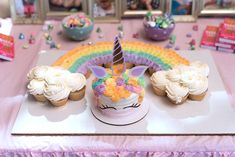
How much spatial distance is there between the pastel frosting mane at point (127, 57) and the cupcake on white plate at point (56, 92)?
0.13 m

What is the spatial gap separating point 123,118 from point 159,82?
170 mm

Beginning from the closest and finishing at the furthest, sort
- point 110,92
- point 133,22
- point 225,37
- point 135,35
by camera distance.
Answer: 1. point 110,92
2. point 225,37
3. point 135,35
4. point 133,22

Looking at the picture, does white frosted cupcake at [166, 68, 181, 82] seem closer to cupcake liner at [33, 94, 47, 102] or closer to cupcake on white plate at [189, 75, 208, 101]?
cupcake on white plate at [189, 75, 208, 101]

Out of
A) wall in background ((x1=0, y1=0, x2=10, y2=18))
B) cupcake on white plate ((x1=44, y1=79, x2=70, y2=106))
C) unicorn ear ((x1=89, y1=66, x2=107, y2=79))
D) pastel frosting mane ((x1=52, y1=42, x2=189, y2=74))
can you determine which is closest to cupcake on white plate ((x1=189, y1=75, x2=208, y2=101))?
pastel frosting mane ((x1=52, y1=42, x2=189, y2=74))

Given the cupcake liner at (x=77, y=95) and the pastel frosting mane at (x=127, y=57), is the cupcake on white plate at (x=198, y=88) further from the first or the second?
the cupcake liner at (x=77, y=95)

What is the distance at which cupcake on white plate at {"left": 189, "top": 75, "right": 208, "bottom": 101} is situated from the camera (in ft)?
4.09

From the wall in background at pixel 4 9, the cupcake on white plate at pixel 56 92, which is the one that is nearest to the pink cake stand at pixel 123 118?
the cupcake on white plate at pixel 56 92

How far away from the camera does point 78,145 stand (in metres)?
1.16

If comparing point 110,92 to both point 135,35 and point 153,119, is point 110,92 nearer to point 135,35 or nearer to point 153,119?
point 153,119

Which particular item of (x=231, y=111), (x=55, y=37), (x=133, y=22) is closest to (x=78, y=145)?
(x=231, y=111)

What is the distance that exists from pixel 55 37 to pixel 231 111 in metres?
0.80

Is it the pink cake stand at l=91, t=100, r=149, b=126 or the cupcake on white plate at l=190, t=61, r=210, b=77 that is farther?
the cupcake on white plate at l=190, t=61, r=210, b=77

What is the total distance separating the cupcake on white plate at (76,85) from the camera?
126 centimetres

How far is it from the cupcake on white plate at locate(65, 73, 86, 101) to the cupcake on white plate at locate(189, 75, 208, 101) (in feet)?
1.12
